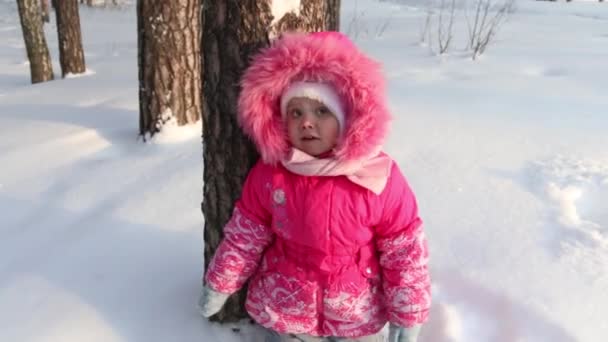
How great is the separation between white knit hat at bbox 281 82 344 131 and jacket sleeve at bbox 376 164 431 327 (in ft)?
0.70

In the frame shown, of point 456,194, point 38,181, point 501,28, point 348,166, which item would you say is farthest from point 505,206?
point 501,28

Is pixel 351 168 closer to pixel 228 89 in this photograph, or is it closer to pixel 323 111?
pixel 323 111

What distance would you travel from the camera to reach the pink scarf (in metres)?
1.27

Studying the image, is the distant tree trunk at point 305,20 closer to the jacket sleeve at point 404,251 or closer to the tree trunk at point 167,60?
the jacket sleeve at point 404,251

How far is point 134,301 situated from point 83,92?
3.24 m

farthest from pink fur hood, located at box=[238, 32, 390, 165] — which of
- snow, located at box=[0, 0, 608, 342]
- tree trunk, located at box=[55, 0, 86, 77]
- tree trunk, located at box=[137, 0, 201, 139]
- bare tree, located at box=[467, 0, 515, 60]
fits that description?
tree trunk, located at box=[55, 0, 86, 77]

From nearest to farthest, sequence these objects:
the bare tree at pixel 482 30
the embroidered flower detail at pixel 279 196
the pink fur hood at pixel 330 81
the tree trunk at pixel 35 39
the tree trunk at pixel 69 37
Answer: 1. the pink fur hood at pixel 330 81
2. the embroidered flower detail at pixel 279 196
3. the bare tree at pixel 482 30
4. the tree trunk at pixel 35 39
5. the tree trunk at pixel 69 37

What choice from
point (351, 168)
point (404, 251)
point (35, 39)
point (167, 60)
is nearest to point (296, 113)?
point (351, 168)

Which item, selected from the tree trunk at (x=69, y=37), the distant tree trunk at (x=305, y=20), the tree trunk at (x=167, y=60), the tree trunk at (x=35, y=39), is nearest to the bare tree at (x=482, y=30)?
the tree trunk at (x=167, y=60)

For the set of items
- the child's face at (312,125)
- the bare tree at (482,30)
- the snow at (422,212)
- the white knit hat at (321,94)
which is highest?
the bare tree at (482,30)

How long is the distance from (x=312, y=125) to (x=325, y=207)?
209 millimetres

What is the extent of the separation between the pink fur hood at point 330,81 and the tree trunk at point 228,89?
129 millimetres

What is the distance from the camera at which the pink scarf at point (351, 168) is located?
1.27m

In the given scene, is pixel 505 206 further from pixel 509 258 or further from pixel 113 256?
pixel 113 256
